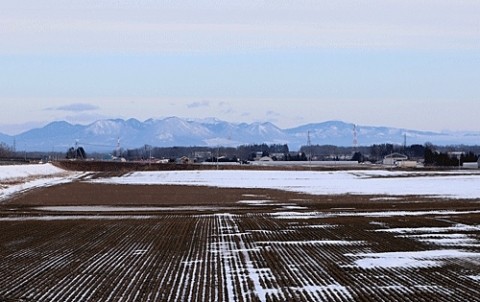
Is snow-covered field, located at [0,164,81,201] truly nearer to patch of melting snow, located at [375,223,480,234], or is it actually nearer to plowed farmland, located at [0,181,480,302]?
plowed farmland, located at [0,181,480,302]

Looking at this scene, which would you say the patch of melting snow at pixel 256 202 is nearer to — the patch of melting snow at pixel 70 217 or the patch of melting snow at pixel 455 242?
the patch of melting snow at pixel 70 217

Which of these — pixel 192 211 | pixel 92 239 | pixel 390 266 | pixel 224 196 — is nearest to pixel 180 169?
pixel 224 196

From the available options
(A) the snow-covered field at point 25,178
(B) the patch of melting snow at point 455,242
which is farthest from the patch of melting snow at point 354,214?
(A) the snow-covered field at point 25,178

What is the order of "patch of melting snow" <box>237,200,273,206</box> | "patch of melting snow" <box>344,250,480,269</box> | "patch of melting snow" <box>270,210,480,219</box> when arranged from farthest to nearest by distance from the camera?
1. "patch of melting snow" <box>237,200,273,206</box>
2. "patch of melting snow" <box>270,210,480,219</box>
3. "patch of melting snow" <box>344,250,480,269</box>

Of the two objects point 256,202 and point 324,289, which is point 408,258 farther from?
point 256,202

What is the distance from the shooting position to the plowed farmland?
1802cm

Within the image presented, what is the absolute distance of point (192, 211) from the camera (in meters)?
46.0

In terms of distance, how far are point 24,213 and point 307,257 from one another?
24.3 metres

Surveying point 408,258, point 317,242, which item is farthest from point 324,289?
point 317,242

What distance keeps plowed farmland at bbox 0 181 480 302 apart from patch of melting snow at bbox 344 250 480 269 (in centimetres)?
3

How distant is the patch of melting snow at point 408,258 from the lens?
22000 millimetres

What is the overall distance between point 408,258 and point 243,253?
16.2ft

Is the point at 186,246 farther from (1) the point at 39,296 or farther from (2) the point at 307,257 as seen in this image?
(1) the point at 39,296

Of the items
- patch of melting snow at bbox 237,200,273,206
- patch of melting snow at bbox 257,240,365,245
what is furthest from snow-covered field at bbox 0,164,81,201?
patch of melting snow at bbox 257,240,365,245
